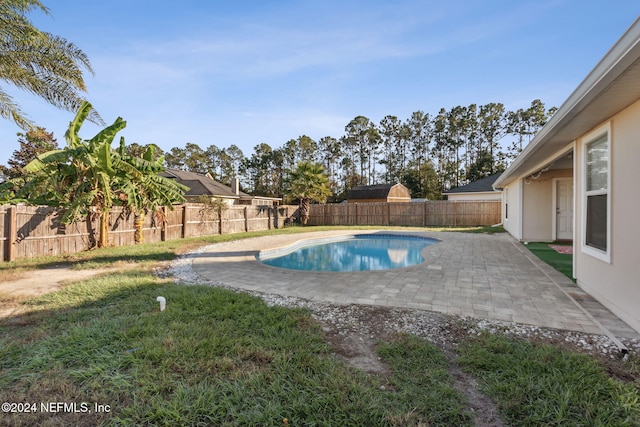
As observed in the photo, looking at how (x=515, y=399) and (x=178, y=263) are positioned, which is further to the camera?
(x=178, y=263)

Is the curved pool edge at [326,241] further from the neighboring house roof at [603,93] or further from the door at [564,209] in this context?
the neighboring house roof at [603,93]

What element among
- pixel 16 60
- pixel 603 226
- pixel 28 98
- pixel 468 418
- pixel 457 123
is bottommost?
pixel 468 418

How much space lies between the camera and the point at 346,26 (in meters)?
9.20

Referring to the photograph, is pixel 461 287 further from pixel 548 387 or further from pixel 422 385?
pixel 422 385

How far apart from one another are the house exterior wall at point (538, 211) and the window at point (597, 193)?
22.2ft

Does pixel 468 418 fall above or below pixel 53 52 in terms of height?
below

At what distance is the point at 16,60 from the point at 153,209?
17.8 feet

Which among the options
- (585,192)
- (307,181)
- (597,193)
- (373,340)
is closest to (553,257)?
(585,192)

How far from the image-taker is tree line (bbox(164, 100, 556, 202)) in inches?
1464

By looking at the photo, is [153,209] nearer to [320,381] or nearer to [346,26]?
[346,26]

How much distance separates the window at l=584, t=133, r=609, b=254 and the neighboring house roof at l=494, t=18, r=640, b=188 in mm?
345

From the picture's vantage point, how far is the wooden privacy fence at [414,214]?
19688 millimetres

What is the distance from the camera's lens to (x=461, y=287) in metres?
5.26

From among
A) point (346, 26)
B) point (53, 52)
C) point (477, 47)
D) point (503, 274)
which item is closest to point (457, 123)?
point (477, 47)
